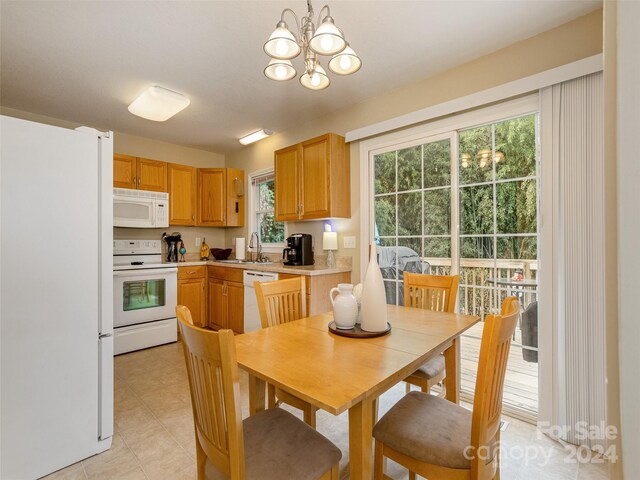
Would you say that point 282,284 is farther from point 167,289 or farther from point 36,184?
point 167,289

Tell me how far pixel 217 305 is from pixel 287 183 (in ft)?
6.06

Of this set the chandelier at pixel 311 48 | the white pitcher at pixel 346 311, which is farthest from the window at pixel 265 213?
the white pitcher at pixel 346 311

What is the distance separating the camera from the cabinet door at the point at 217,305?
3.88 meters

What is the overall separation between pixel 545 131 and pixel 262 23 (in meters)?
1.93

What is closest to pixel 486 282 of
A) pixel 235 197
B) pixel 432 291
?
pixel 432 291

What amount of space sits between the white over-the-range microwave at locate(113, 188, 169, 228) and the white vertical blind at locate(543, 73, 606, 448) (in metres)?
4.05

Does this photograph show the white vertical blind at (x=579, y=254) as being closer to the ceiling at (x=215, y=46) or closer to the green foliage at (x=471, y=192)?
the green foliage at (x=471, y=192)

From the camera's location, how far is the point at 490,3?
179 cm

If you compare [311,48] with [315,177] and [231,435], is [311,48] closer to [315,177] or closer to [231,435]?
[231,435]

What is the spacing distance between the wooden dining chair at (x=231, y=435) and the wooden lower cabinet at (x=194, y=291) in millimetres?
3047

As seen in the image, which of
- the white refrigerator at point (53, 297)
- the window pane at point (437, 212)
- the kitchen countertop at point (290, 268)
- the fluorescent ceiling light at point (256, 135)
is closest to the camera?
the white refrigerator at point (53, 297)

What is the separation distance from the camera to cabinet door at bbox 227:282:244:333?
361 centimetres

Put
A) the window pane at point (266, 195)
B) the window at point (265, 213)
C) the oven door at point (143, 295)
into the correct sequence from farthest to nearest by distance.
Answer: the window pane at point (266, 195)
the window at point (265, 213)
the oven door at point (143, 295)

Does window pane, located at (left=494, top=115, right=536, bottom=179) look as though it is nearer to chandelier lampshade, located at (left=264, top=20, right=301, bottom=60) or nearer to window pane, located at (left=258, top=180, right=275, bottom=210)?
chandelier lampshade, located at (left=264, top=20, right=301, bottom=60)
